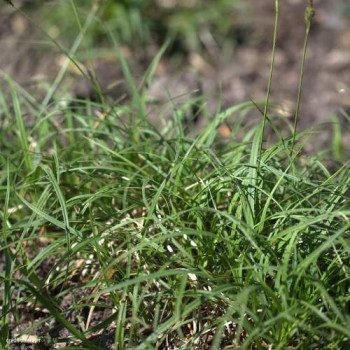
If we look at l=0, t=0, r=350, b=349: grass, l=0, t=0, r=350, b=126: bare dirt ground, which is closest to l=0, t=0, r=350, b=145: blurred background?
l=0, t=0, r=350, b=126: bare dirt ground

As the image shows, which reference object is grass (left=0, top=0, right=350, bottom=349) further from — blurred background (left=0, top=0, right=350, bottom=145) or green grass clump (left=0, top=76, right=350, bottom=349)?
blurred background (left=0, top=0, right=350, bottom=145)

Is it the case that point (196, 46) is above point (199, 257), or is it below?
below

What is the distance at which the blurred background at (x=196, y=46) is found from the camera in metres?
5.13

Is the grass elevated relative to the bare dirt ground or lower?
elevated

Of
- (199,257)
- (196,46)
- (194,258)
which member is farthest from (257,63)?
(199,257)

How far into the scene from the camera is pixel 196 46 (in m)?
5.44

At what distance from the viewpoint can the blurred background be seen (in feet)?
16.8

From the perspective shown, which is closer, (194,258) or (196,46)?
(194,258)

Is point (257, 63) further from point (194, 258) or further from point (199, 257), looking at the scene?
point (199, 257)

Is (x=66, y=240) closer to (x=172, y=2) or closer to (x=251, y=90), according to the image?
(x=251, y=90)

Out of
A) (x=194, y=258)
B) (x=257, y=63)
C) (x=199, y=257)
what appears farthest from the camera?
(x=257, y=63)

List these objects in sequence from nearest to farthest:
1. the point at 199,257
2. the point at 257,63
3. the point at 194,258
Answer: the point at 199,257
the point at 194,258
the point at 257,63

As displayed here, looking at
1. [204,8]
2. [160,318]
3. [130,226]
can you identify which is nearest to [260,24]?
[204,8]

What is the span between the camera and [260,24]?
5.73 metres
